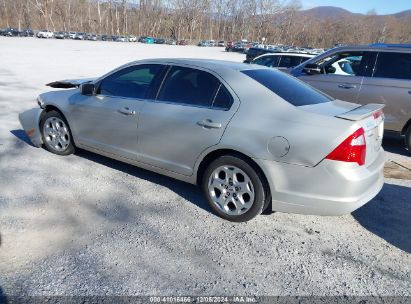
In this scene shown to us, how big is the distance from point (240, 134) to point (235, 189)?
0.55 m

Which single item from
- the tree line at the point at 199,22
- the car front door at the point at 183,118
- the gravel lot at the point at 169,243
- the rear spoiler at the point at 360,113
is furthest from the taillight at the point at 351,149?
the tree line at the point at 199,22

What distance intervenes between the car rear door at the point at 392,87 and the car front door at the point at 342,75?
0.58 feet

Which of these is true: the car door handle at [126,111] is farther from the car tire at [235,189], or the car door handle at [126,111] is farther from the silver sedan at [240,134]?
the car tire at [235,189]

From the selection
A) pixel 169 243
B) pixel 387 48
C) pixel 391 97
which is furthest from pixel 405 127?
pixel 169 243

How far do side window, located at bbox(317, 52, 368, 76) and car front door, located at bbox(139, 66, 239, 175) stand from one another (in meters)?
4.03

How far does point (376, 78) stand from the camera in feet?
21.3

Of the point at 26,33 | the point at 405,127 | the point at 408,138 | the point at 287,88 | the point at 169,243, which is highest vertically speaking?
the point at 287,88

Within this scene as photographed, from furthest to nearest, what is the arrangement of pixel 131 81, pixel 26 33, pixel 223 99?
pixel 26 33, pixel 131 81, pixel 223 99

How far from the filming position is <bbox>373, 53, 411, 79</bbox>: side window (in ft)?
20.6

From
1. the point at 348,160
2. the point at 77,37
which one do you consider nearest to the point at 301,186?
the point at 348,160

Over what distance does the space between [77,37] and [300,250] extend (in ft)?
260

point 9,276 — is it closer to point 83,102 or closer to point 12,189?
point 12,189

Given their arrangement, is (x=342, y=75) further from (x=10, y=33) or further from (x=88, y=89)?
(x=10, y=33)

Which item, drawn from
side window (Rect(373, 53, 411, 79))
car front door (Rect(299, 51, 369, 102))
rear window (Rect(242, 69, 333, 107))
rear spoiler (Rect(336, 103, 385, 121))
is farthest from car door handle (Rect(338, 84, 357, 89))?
rear spoiler (Rect(336, 103, 385, 121))
